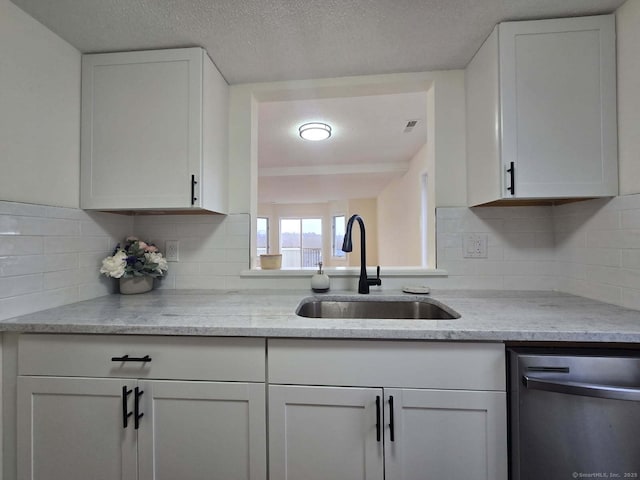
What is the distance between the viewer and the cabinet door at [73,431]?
93 cm

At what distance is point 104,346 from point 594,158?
2.05m

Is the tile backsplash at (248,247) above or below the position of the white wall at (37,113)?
below

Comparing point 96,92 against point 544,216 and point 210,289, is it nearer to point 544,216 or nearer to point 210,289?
point 210,289

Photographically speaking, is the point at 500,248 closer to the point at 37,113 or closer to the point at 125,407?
the point at 125,407

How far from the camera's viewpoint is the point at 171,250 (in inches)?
62.7

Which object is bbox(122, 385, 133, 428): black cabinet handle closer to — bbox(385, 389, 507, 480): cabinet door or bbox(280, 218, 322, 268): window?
bbox(385, 389, 507, 480): cabinet door

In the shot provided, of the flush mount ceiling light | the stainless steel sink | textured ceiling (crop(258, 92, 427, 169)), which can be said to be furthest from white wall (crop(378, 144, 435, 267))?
the stainless steel sink

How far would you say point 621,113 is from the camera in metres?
1.12

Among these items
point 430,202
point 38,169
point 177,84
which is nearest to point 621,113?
point 430,202

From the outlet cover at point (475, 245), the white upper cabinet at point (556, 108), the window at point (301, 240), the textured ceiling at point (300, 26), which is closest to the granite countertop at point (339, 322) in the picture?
the outlet cover at point (475, 245)

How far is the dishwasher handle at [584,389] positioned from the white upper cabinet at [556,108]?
727 millimetres

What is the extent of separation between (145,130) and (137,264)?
27.0 inches

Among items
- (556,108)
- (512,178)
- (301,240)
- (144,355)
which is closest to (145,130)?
(144,355)

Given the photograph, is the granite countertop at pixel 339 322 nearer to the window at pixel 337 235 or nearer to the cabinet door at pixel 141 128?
the cabinet door at pixel 141 128
